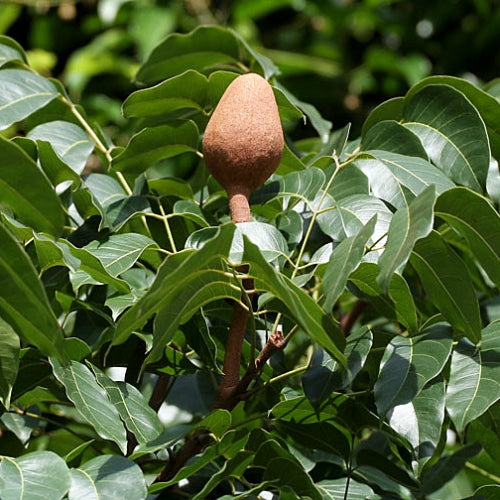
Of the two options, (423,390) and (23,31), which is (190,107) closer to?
(423,390)

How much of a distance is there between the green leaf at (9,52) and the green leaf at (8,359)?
353 millimetres

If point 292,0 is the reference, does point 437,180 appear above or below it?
above

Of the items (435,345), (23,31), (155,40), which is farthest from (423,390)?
(23,31)

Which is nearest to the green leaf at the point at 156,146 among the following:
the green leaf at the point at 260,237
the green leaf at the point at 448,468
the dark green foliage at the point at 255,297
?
the dark green foliage at the point at 255,297

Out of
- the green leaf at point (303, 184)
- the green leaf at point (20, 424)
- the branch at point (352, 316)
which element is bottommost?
the branch at point (352, 316)

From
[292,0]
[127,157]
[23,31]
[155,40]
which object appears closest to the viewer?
[127,157]

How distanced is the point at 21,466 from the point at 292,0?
219cm

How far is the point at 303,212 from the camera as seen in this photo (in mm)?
783

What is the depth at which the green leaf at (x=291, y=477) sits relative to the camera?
23.7 inches

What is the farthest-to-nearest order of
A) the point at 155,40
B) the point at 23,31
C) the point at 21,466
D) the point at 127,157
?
the point at 23,31
the point at 155,40
the point at 127,157
the point at 21,466

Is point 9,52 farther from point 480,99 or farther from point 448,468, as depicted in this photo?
point 448,468

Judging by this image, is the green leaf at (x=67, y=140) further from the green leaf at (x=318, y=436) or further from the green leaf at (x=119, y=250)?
the green leaf at (x=318, y=436)

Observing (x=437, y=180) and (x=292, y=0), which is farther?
(x=292, y=0)

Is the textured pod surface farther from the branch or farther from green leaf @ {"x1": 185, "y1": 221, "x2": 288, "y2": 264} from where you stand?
the branch
